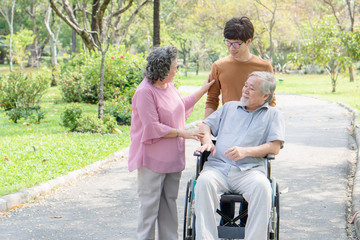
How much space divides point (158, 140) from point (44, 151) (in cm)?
493

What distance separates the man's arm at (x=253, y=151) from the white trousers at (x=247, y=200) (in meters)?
0.16

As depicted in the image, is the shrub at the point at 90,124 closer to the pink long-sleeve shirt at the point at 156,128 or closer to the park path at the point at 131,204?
the park path at the point at 131,204

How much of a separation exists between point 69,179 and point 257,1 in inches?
1095

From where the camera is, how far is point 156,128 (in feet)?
12.8

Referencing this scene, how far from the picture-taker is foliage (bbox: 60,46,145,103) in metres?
14.6

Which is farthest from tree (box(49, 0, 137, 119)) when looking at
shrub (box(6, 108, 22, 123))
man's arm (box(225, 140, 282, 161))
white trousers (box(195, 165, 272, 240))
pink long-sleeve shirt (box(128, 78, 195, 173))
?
white trousers (box(195, 165, 272, 240))

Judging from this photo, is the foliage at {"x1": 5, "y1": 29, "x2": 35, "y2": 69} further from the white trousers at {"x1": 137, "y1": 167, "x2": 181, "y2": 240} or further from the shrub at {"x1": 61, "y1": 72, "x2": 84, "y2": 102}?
the white trousers at {"x1": 137, "y1": 167, "x2": 181, "y2": 240}

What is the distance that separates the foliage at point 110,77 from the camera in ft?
47.9

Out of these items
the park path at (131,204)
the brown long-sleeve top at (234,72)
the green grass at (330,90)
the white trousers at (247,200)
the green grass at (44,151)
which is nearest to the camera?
the white trousers at (247,200)

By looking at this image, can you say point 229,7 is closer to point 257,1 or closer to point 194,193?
point 257,1

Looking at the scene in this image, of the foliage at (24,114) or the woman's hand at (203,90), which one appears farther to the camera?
the foliage at (24,114)

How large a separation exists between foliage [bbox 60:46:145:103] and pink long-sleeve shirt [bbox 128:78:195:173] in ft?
33.3

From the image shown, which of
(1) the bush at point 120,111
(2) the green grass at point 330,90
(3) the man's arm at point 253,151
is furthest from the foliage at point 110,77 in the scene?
(3) the man's arm at point 253,151

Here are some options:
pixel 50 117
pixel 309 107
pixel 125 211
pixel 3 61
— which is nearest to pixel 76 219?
pixel 125 211
